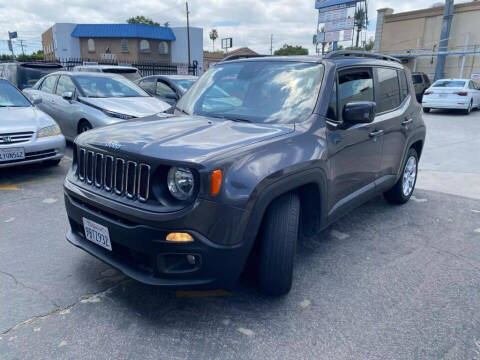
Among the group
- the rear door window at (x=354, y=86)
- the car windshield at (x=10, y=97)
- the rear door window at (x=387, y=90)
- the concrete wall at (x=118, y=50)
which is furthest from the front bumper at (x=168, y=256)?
the concrete wall at (x=118, y=50)

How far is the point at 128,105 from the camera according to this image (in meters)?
7.25

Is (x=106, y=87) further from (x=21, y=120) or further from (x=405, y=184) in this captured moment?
(x=405, y=184)

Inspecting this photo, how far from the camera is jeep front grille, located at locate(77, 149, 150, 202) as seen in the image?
7.70 feet

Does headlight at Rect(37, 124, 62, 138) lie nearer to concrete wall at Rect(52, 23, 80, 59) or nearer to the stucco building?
the stucco building

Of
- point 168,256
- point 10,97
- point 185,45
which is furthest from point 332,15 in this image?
point 185,45

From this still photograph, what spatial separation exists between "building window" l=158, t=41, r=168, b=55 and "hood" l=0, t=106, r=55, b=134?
137 feet

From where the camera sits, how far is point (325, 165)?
9.66ft

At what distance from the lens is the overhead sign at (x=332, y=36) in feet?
49.6

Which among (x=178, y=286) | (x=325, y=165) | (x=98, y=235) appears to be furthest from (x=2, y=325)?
(x=325, y=165)

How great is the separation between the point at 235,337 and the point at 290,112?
5.67ft

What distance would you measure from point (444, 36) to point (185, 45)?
2848 cm

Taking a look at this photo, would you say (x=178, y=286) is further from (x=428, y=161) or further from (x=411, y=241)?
(x=428, y=161)

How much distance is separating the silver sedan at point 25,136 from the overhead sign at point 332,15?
40.9 ft

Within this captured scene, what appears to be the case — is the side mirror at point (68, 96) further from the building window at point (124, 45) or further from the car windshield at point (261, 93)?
the building window at point (124, 45)
